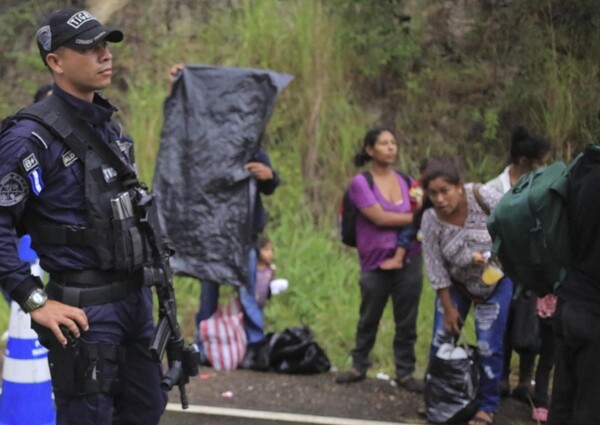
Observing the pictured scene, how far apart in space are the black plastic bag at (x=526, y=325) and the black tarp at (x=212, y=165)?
1988mm

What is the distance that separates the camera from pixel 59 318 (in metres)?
3.64

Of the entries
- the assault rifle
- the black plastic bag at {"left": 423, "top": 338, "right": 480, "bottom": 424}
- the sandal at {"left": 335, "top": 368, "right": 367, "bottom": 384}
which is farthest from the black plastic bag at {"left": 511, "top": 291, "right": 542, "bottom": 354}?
the assault rifle

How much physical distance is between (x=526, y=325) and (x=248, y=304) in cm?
209

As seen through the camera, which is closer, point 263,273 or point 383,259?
point 383,259

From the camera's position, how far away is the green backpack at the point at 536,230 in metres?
3.90

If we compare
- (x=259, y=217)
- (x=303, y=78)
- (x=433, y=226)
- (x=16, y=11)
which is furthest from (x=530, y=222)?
(x=16, y=11)

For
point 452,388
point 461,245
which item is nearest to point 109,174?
point 461,245

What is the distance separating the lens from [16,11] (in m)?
11.7

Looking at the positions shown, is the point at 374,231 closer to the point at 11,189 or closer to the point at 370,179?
the point at 370,179

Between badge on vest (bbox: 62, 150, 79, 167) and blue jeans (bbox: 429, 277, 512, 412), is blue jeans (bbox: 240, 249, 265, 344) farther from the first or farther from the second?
badge on vest (bbox: 62, 150, 79, 167)

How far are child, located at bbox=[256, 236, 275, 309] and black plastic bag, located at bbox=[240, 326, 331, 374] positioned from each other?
31 cm

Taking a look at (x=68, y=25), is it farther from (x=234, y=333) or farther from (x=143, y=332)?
(x=234, y=333)

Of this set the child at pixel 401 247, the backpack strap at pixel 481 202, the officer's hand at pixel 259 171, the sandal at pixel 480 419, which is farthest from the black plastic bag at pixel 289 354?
the backpack strap at pixel 481 202

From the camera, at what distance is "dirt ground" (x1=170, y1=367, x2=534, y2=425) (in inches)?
235
